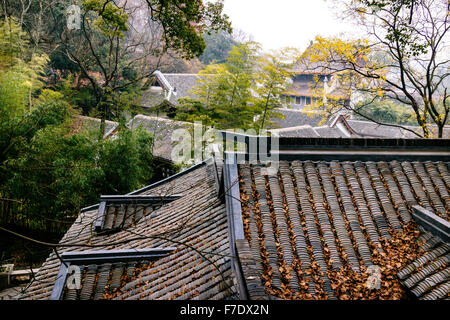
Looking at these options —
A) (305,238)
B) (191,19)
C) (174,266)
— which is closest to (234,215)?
(305,238)

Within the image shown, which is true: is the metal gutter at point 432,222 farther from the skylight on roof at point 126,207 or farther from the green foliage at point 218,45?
the green foliage at point 218,45

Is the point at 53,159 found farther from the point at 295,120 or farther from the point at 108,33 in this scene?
the point at 295,120

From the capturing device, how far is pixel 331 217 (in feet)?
14.7

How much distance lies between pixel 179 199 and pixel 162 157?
9307 mm

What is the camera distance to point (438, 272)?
377 cm

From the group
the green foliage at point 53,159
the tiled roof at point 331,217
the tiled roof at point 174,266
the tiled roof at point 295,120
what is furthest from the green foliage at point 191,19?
the tiled roof at point 295,120

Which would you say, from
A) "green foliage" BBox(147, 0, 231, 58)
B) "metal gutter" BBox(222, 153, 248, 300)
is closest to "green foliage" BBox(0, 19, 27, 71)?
"green foliage" BBox(147, 0, 231, 58)

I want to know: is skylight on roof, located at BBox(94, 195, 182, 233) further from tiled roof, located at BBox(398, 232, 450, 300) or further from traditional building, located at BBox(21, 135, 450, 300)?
tiled roof, located at BBox(398, 232, 450, 300)

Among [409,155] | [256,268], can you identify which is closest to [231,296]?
[256,268]

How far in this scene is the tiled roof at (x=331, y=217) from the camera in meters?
3.81

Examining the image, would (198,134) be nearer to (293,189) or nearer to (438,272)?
(293,189)

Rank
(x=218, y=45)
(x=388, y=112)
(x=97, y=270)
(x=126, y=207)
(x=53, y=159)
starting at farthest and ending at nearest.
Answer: (x=218, y=45) < (x=388, y=112) < (x=53, y=159) < (x=126, y=207) < (x=97, y=270)

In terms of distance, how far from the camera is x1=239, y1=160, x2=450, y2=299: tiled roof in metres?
3.81

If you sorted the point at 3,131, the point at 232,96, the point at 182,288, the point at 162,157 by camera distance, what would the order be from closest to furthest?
the point at 182,288, the point at 3,131, the point at 232,96, the point at 162,157
